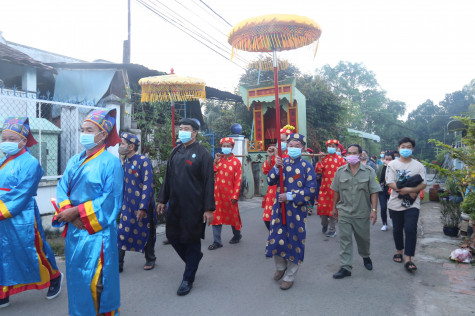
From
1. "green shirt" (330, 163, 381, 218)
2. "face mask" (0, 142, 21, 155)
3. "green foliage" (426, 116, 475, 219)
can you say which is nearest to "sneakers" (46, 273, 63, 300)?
"face mask" (0, 142, 21, 155)

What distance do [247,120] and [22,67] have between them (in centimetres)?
1009

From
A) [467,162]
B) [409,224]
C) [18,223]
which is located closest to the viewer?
[18,223]

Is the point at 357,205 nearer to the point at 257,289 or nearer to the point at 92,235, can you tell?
the point at 257,289

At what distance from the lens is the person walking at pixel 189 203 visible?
367 cm

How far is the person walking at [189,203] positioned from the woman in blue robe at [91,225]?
1.04 meters

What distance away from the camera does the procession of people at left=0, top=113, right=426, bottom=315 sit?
2.56m

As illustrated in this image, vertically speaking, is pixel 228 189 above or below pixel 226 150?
Result: below

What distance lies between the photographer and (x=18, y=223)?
3400 millimetres

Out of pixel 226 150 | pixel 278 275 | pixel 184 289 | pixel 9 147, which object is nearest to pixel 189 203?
pixel 184 289

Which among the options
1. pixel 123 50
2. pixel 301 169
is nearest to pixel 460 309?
pixel 301 169

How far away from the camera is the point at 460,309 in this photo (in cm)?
325

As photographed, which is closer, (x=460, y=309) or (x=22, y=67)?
(x=460, y=309)

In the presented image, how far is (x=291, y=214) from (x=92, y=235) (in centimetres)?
222

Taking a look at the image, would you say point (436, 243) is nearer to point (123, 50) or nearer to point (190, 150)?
point (190, 150)
